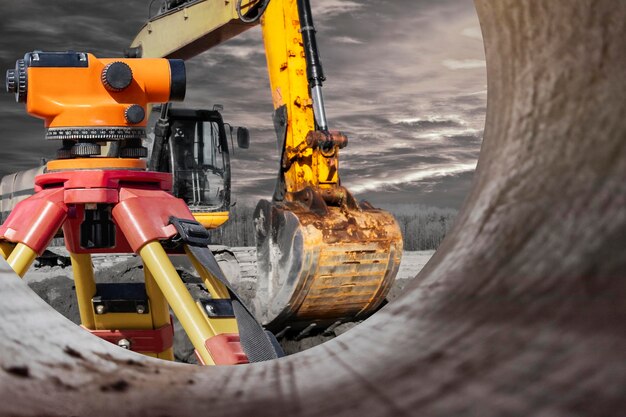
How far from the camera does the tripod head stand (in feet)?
5.10

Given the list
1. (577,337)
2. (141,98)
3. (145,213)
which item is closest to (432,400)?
(577,337)

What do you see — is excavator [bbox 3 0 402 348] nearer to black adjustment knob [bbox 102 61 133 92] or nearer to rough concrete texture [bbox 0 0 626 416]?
black adjustment knob [bbox 102 61 133 92]

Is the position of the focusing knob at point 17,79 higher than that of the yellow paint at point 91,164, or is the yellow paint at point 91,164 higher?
the focusing knob at point 17,79

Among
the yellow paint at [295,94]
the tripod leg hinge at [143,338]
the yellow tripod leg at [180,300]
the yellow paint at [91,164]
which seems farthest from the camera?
the yellow paint at [295,94]

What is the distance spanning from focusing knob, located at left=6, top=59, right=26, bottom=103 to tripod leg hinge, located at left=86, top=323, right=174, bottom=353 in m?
0.62

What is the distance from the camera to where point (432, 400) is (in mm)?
210

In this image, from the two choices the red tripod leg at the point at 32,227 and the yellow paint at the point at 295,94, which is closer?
the red tripod leg at the point at 32,227

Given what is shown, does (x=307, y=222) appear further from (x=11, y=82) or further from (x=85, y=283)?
(x=11, y=82)

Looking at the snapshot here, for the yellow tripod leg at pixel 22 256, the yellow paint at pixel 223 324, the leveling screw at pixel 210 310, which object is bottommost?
the yellow paint at pixel 223 324

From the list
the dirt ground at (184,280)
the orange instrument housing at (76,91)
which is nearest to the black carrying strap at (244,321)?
the orange instrument housing at (76,91)

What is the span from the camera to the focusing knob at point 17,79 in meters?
1.56

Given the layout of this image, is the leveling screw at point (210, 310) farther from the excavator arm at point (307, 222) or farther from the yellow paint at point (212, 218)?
the yellow paint at point (212, 218)

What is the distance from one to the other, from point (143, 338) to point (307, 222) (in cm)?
119

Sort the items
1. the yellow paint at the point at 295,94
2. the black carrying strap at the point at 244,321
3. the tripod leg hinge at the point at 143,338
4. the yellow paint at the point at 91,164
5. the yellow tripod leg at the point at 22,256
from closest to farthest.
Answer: the black carrying strap at the point at 244,321 → the yellow tripod leg at the point at 22,256 → the yellow paint at the point at 91,164 → the tripod leg hinge at the point at 143,338 → the yellow paint at the point at 295,94
